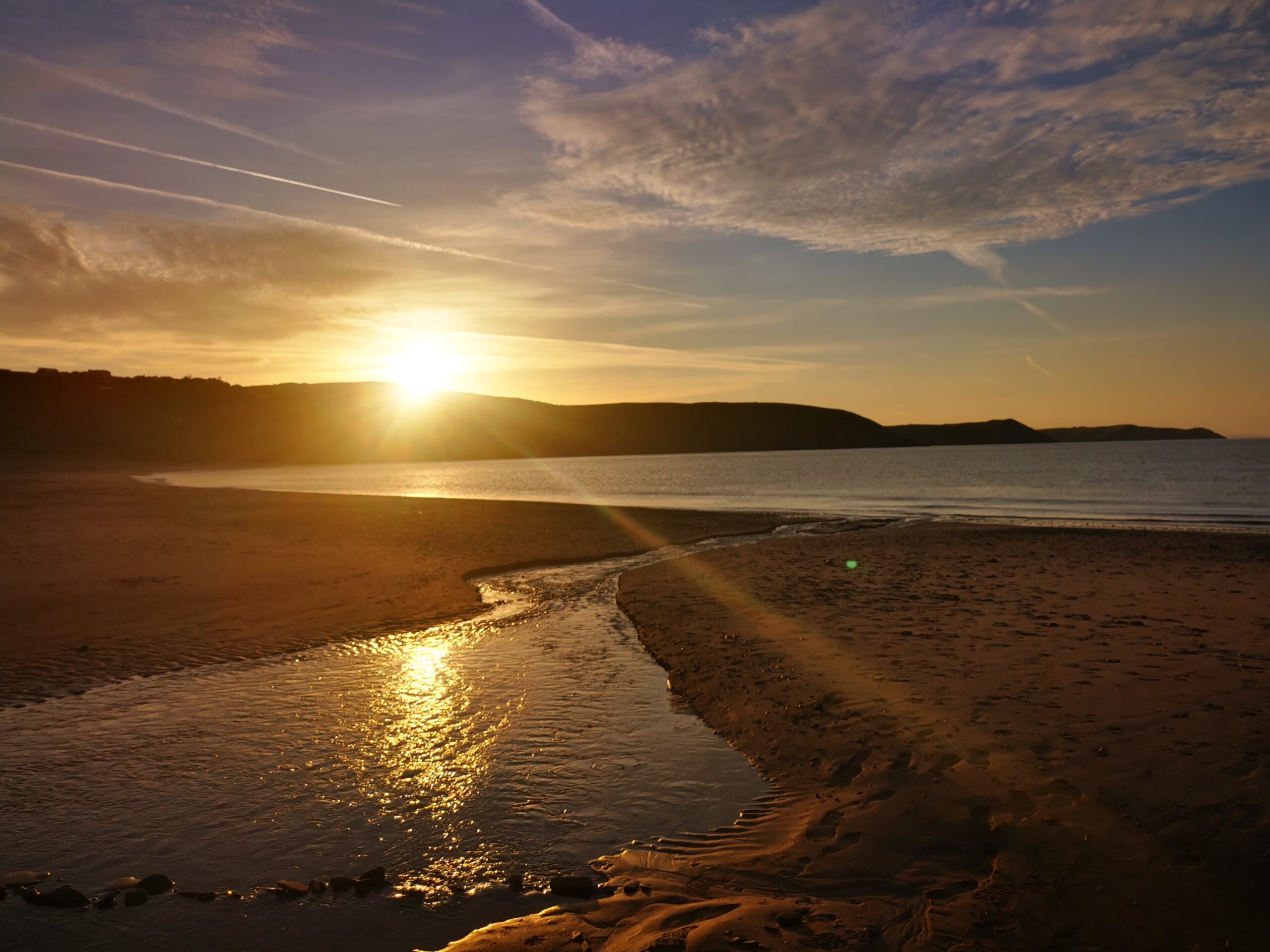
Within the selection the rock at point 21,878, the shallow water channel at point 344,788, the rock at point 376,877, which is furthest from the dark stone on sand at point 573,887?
the rock at point 21,878

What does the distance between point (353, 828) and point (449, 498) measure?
44.8 meters

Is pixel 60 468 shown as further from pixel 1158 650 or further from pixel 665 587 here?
pixel 1158 650

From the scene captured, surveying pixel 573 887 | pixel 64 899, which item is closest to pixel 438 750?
pixel 573 887

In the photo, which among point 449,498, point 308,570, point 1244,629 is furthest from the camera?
point 449,498

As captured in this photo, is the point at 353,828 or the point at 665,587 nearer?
the point at 353,828

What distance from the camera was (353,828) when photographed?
6613mm

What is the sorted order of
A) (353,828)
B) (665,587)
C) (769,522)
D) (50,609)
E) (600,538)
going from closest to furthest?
(353,828)
(50,609)
(665,587)
(600,538)
(769,522)

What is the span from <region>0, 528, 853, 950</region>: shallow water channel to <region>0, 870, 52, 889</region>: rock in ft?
0.50

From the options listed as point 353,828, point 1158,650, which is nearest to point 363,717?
point 353,828

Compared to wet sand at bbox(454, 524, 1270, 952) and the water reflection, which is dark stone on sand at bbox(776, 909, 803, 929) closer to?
wet sand at bbox(454, 524, 1270, 952)

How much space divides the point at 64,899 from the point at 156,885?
1.88 ft

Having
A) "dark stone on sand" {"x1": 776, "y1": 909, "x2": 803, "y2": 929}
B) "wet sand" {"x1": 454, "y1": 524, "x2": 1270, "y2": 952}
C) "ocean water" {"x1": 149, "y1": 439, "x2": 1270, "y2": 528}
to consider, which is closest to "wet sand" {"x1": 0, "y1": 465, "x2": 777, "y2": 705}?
"wet sand" {"x1": 454, "y1": 524, "x2": 1270, "y2": 952}

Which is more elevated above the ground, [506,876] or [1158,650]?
[1158,650]

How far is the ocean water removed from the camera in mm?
40000
